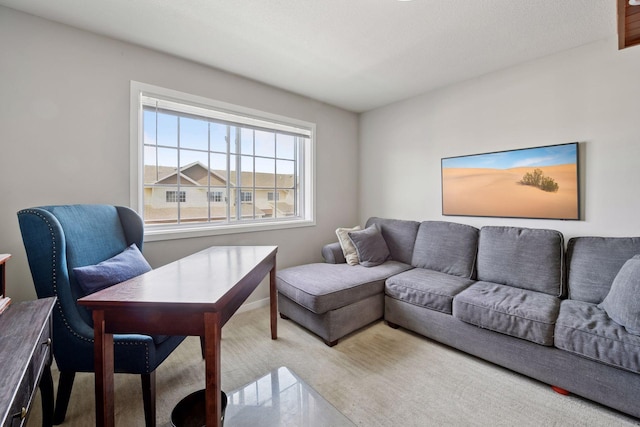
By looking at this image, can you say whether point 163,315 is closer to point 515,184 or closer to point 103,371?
point 103,371

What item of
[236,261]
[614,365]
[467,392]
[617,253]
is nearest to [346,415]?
[467,392]

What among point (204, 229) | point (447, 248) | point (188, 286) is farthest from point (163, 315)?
point (447, 248)

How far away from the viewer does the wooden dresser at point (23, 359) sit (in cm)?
68

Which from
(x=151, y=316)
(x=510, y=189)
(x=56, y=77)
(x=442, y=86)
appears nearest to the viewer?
(x=151, y=316)

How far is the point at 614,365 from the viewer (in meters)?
1.43

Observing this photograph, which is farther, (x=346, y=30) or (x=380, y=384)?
(x=346, y=30)

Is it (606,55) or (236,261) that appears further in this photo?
(606,55)

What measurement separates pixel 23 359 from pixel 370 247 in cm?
258

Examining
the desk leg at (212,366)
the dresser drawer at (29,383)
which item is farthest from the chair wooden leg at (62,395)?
the desk leg at (212,366)

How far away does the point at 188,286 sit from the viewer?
1.21 metres

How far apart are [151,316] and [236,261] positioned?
2.31 ft

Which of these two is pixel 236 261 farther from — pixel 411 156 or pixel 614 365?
pixel 411 156

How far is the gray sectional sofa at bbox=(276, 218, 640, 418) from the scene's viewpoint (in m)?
1.52

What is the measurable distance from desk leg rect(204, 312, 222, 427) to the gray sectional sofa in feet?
3.80
